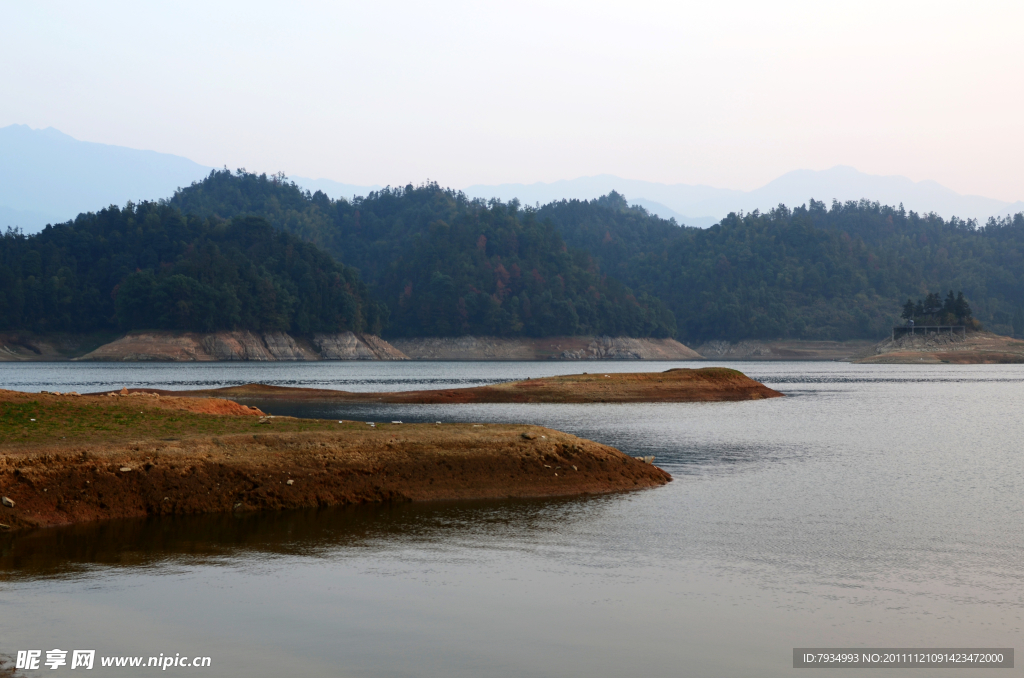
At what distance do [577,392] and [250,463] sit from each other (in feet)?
172

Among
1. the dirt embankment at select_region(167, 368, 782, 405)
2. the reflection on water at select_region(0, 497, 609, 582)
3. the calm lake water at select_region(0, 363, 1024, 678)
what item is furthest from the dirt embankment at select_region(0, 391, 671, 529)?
the dirt embankment at select_region(167, 368, 782, 405)

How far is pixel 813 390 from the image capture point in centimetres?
9488

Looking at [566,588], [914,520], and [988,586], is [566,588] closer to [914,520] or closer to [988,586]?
[988,586]

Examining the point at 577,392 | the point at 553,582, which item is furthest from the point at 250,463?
the point at 577,392

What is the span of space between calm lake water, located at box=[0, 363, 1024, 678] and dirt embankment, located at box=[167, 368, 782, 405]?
149ft

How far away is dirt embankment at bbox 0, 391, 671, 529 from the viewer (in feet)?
74.0

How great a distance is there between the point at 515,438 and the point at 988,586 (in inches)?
599

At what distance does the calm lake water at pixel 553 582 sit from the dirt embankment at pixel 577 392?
1782 inches

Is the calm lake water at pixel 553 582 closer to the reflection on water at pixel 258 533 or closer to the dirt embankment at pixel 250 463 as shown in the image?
the reflection on water at pixel 258 533

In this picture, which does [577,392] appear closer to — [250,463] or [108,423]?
[108,423]

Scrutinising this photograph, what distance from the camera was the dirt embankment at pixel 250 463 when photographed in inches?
888

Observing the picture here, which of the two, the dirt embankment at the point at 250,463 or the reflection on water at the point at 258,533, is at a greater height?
the dirt embankment at the point at 250,463

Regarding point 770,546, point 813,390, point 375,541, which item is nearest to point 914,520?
point 770,546

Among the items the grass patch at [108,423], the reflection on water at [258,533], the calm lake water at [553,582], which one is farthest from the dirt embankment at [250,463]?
the calm lake water at [553,582]
